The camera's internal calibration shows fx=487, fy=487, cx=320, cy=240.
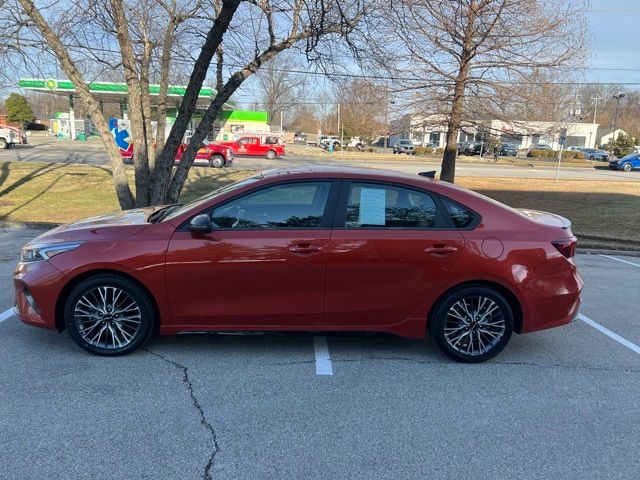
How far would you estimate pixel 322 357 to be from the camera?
423cm

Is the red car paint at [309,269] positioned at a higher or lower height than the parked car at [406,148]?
lower

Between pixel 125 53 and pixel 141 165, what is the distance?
2202 mm

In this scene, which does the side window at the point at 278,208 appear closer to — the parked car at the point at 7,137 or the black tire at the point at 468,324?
the black tire at the point at 468,324

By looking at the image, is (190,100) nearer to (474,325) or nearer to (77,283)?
(77,283)

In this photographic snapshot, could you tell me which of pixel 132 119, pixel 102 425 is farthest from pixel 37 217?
pixel 102 425

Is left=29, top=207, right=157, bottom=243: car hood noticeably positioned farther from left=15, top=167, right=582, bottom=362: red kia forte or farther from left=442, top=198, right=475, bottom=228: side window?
left=442, top=198, right=475, bottom=228: side window

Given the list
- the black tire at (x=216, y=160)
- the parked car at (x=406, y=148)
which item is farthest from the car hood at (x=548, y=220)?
the parked car at (x=406, y=148)

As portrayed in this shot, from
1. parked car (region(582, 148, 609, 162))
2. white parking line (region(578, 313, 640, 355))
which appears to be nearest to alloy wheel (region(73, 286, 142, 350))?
white parking line (region(578, 313, 640, 355))

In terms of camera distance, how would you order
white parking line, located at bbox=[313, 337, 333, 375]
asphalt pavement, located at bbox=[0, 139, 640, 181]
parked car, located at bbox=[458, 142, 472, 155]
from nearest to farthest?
1. white parking line, located at bbox=[313, 337, 333, 375]
2. asphalt pavement, located at bbox=[0, 139, 640, 181]
3. parked car, located at bbox=[458, 142, 472, 155]

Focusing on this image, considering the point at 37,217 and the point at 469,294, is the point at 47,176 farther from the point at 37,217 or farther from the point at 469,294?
the point at 469,294

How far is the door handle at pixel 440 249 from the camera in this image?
13.2ft

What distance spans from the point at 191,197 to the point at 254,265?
1134cm

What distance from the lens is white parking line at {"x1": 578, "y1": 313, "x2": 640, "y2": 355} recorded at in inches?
188

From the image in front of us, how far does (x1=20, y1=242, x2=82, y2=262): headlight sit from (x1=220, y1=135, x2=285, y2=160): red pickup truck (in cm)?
3237
